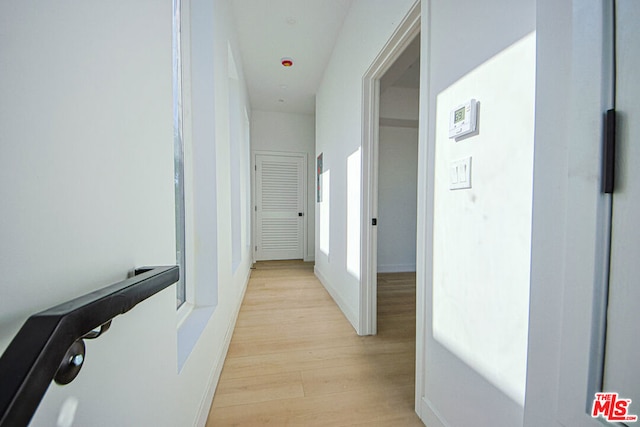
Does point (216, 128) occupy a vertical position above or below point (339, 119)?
below

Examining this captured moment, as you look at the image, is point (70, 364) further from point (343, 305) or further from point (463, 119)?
point (343, 305)

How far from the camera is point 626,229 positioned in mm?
401

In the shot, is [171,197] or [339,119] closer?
[171,197]

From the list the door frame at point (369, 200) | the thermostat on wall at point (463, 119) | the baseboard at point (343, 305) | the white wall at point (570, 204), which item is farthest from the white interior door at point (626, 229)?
the baseboard at point (343, 305)

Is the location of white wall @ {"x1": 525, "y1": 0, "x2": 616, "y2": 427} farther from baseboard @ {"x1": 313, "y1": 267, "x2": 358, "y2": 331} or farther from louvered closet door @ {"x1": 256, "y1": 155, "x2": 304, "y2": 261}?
louvered closet door @ {"x1": 256, "y1": 155, "x2": 304, "y2": 261}

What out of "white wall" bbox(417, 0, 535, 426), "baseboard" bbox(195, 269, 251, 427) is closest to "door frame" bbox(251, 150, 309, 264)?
"baseboard" bbox(195, 269, 251, 427)

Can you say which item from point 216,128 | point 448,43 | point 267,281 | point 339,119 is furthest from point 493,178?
point 267,281

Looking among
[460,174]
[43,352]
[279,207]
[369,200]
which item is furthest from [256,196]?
[43,352]

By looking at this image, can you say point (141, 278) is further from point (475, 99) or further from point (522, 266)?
point (475, 99)

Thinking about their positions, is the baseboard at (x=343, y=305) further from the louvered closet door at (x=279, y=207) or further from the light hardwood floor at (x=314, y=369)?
the louvered closet door at (x=279, y=207)

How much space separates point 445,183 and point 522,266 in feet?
1.53

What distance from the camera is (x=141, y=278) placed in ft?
1.62

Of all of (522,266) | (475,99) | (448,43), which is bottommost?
(522,266)

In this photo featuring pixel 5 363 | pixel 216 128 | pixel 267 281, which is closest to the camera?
pixel 5 363
